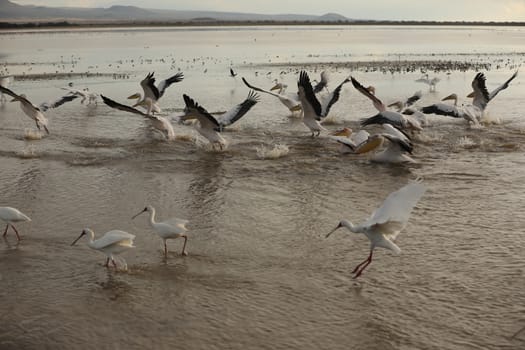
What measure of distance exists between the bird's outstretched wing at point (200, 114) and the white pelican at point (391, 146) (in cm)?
264

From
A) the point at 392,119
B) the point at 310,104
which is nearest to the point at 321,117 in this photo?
the point at 310,104

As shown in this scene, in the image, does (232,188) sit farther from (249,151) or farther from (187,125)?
(187,125)

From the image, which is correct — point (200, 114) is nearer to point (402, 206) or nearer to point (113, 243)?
point (113, 243)

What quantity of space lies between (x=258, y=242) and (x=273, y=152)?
4250mm

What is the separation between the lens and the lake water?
17.0 ft

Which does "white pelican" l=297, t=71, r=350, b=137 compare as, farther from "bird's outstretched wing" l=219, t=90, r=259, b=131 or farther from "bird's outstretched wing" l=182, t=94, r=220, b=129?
"bird's outstretched wing" l=182, t=94, r=220, b=129

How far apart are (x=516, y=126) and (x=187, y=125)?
714cm

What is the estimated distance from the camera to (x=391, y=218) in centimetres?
581

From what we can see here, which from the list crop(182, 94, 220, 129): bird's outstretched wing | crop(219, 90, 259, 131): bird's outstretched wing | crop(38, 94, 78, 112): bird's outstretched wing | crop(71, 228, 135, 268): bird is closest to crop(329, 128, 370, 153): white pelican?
crop(219, 90, 259, 131): bird's outstretched wing

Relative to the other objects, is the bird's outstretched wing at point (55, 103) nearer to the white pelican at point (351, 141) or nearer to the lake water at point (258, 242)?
the lake water at point (258, 242)

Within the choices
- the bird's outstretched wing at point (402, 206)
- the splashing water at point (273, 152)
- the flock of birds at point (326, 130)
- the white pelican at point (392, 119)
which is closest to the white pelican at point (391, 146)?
the flock of birds at point (326, 130)

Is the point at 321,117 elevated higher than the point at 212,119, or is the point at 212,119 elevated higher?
the point at 321,117

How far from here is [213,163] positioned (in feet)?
36.5

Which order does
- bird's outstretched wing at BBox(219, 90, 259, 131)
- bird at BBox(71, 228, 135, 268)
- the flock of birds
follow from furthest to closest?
bird's outstretched wing at BBox(219, 90, 259, 131) → bird at BBox(71, 228, 135, 268) → the flock of birds
